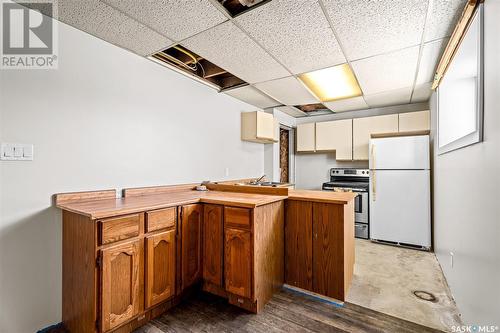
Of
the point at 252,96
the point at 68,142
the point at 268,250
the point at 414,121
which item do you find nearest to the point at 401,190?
the point at 414,121

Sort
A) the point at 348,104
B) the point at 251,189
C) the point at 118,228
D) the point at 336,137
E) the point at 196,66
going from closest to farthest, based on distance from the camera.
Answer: the point at 118,228 < the point at 251,189 < the point at 196,66 < the point at 348,104 < the point at 336,137

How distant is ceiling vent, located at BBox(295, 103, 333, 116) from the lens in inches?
172

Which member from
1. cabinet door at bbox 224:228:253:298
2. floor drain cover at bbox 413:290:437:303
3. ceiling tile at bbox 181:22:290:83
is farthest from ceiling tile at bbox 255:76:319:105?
floor drain cover at bbox 413:290:437:303

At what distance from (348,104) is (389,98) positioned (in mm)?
626

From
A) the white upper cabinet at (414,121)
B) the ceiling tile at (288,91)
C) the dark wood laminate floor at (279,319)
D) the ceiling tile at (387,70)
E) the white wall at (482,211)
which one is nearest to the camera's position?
the white wall at (482,211)

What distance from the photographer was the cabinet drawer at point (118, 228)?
150 centimetres

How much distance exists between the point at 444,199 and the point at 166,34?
322cm

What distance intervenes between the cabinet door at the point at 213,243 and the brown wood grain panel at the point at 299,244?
695mm

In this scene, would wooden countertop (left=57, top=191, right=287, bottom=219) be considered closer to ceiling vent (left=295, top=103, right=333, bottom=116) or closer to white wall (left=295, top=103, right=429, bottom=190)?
ceiling vent (left=295, top=103, right=333, bottom=116)

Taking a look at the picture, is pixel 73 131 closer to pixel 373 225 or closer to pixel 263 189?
pixel 263 189

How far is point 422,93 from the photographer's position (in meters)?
3.46

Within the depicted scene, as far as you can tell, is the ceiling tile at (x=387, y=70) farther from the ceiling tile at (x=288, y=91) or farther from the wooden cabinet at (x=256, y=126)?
the wooden cabinet at (x=256, y=126)

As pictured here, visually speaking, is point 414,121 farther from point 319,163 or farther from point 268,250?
point 268,250

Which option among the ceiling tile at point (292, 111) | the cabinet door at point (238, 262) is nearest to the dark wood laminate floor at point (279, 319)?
the cabinet door at point (238, 262)
